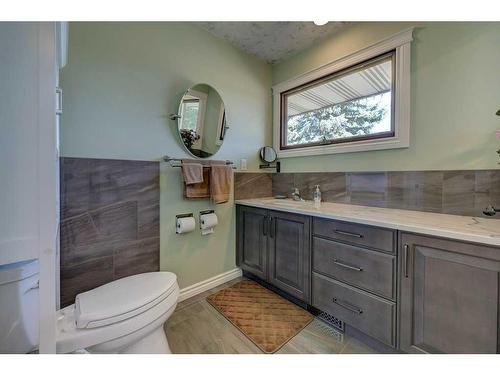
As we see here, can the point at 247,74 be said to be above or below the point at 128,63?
above

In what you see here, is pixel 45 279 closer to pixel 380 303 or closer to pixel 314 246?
pixel 314 246

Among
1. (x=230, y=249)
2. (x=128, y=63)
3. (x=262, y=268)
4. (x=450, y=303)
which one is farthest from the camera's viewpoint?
(x=230, y=249)

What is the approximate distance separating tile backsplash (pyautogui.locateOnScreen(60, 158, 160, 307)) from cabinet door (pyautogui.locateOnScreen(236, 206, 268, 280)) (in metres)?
0.77

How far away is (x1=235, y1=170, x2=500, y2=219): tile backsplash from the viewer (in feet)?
4.03

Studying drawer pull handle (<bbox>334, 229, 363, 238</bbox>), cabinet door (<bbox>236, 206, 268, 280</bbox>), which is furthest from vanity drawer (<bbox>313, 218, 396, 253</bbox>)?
cabinet door (<bbox>236, 206, 268, 280</bbox>)

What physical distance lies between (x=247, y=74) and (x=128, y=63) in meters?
1.13

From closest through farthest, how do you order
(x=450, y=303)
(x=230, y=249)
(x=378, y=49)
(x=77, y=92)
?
1. (x=450, y=303)
2. (x=77, y=92)
3. (x=378, y=49)
4. (x=230, y=249)

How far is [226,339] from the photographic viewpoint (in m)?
1.31

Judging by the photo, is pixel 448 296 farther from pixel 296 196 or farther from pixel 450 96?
pixel 296 196

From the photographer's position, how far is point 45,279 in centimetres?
63

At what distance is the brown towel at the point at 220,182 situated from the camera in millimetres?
1769

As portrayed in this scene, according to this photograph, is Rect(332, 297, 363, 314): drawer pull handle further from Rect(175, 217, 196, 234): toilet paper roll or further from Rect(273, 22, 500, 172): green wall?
Rect(175, 217, 196, 234): toilet paper roll
